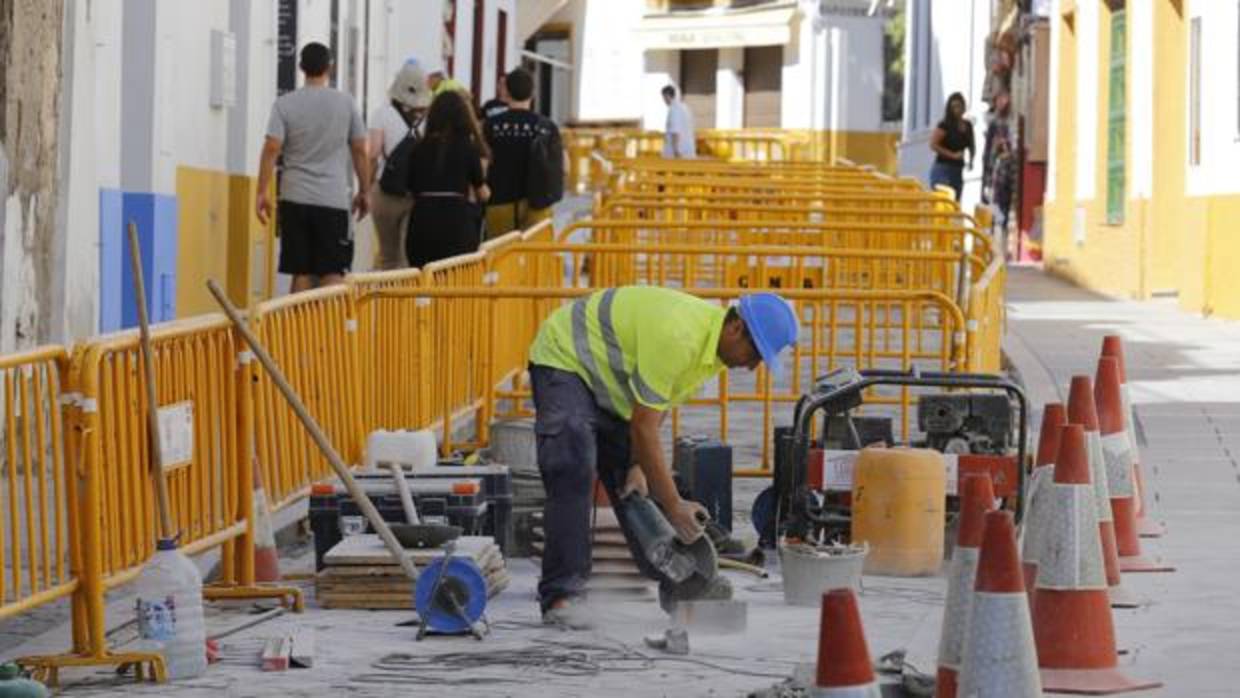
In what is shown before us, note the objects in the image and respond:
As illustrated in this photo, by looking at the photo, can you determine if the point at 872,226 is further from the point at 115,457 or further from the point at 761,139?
the point at 761,139

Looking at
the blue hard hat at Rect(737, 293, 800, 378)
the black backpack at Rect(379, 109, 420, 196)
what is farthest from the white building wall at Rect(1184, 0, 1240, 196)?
the blue hard hat at Rect(737, 293, 800, 378)

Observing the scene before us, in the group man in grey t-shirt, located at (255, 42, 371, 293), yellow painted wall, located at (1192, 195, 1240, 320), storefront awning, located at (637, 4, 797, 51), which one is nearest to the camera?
man in grey t-shirt, located at (255, 42, 371, 293)

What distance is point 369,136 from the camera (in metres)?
19.7

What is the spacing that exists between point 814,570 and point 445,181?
26.4 ft

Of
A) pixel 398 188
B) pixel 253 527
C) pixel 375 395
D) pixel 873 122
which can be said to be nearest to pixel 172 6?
pixel 398 188

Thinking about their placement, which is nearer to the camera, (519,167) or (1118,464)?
(1118,464)

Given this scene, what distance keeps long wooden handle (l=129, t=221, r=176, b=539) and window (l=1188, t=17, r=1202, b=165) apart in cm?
1989

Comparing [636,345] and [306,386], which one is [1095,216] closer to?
[306,386]

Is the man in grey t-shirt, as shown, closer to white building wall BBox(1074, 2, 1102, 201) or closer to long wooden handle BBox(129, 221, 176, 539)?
long wooden handle BBox(129, 221, 176, 539)

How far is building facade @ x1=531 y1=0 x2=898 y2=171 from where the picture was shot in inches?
2562

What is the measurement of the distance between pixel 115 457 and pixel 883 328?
24.6 ft

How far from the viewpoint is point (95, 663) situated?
8945mm

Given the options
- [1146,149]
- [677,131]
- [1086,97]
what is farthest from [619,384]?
[677,131]

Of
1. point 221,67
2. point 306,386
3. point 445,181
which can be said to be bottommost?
point 306,386
